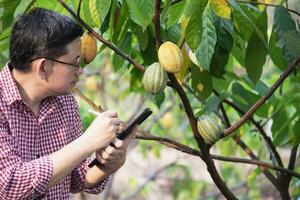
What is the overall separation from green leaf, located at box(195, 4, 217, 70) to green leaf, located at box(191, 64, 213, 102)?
0.35 meters

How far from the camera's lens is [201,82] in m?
2.28

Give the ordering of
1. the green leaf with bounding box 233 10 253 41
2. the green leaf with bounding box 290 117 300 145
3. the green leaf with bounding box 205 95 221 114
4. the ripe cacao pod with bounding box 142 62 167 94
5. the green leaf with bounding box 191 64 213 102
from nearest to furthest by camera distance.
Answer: the ripe cacao pod with bounding box 142 62 167 94 → the green leaf with bounding box 233 10 253 41 → the green leaf with bounding box 191 64 213 102 → the green leaf with bounding box 290 117 300 145 → the green leaf with bounding box 205 95 221 114

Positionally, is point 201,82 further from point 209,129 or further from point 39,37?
point 39,37

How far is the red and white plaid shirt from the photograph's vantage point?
5.87 feet

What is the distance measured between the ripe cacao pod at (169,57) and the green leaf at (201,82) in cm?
38

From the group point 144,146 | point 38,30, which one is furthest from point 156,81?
point 144,146

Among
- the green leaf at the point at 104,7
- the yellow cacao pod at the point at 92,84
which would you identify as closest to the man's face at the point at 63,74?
the green leaf at the point at 104,7

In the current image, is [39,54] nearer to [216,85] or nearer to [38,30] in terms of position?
[38,30]

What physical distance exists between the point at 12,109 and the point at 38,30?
21 centimetres

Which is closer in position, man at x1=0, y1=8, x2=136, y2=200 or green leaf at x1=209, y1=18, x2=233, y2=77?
man at x1=0, y1=8, x2=136, y2=200

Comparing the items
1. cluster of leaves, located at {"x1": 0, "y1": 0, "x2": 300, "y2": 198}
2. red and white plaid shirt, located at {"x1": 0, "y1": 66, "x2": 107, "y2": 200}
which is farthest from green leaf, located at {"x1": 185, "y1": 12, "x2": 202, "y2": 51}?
red and white plaid shirt, located at {"x1": 0, "y1": 66, "x2": 107, "y2": 200}

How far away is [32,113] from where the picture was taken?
195cm

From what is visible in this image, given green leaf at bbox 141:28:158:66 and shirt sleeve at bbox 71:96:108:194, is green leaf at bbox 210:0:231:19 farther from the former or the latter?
shirt sleeve at bbox 71:96:108:194

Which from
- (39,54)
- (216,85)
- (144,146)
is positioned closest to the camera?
(39,54)
